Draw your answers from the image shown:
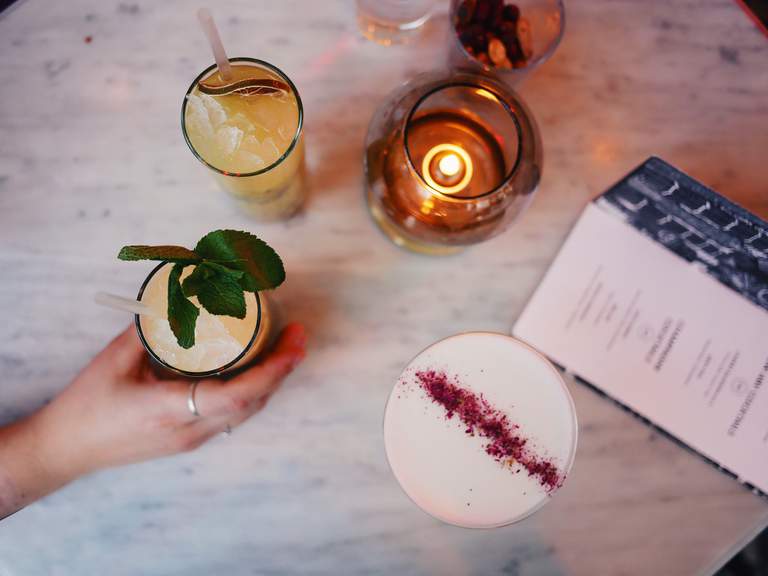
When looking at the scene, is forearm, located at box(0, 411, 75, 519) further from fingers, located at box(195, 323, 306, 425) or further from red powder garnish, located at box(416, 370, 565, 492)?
red powder garnish, located at box(416, 370, 565, 492)

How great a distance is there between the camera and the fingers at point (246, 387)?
0.75m

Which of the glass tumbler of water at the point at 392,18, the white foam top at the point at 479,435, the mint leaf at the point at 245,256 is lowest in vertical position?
the white foam top at the point at 479,435

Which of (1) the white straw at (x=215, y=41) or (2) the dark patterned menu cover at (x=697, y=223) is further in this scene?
(2) the dark patterned menu cover at (x=697, y=223)

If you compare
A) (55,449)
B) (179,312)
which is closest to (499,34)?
(179,312)

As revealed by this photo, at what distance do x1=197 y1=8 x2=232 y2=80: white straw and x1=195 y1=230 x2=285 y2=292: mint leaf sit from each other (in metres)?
0.21

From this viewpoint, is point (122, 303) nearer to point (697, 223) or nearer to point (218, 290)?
point (218, 290)

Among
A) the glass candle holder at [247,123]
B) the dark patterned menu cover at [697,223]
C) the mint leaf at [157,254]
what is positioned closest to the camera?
the mint leaf at [157,254]

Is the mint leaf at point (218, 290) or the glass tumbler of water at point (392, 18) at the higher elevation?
the glass tumbler of water at point (392, 18)

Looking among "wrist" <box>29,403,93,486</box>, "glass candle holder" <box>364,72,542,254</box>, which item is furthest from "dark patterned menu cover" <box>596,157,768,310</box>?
"wrist" <box>29,403,93,486</box>

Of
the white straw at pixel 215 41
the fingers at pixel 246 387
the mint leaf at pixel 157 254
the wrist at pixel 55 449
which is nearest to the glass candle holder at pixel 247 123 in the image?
the white straw at pixel 215 41

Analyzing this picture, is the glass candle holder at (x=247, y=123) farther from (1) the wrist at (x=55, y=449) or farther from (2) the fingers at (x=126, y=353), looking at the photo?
(1) the wrist at (x=55, y=449)

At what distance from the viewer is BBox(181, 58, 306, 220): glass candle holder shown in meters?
0.71

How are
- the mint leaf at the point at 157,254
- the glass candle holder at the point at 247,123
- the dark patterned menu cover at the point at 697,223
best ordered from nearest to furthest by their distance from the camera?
the mint leaf at the point at 157,254
the glass candle holder at the point at 247,123
the dark patterned menu cover at the point at 697,223

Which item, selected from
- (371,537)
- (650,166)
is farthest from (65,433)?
(650,166)
